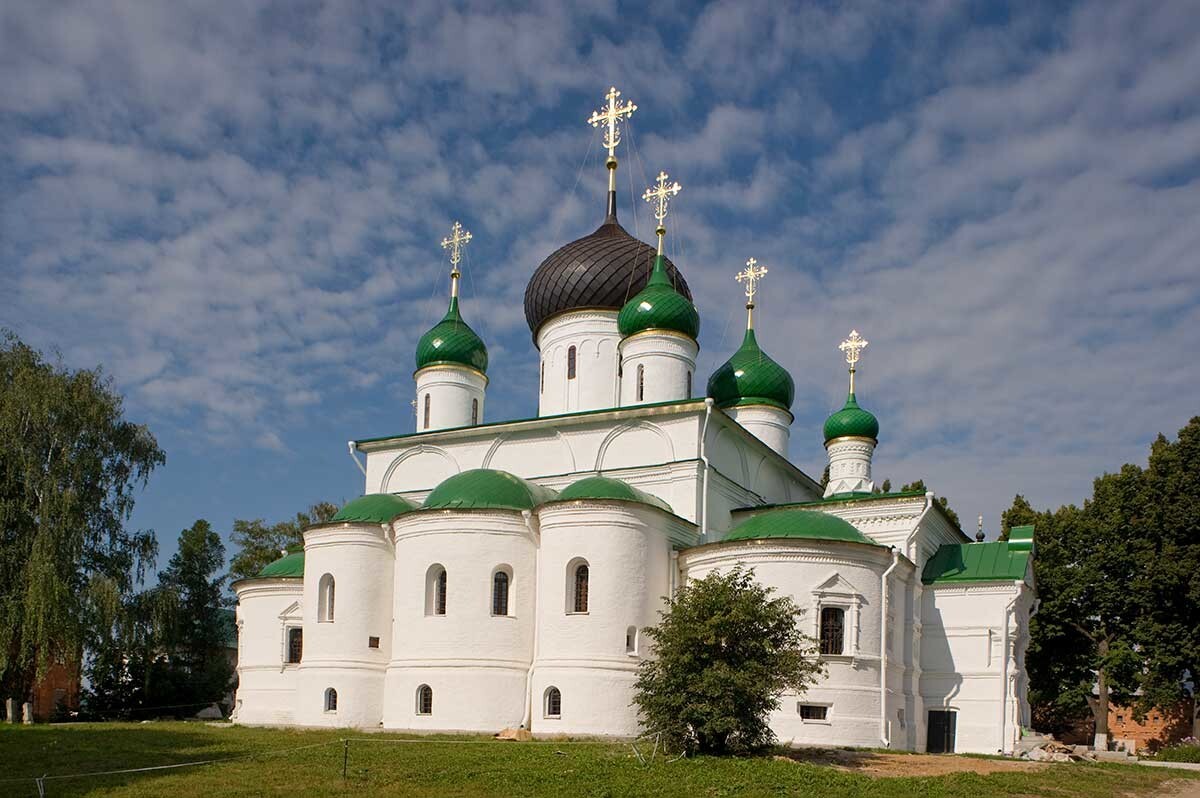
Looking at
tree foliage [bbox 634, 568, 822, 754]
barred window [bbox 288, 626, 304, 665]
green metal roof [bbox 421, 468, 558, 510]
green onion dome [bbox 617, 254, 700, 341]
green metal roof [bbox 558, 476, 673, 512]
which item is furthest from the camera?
green onion dome [bbox 617, 254, 700, 341]

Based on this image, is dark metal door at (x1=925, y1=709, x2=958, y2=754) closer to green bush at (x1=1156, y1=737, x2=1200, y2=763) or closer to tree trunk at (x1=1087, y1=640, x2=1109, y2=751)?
green bush at (x1=1156, y1=737, x2=1200, y2=763)

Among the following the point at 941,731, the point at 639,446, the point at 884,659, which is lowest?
the point at 941,731

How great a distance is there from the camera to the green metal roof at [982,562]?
2411 cm

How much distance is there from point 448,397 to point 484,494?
24.5 feet

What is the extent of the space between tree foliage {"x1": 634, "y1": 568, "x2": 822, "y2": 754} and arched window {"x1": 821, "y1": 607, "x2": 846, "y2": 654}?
4.19 meters

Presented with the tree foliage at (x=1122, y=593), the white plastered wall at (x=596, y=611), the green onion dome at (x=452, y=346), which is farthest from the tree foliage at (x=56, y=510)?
the tree foliage at (x=1122, y=593)

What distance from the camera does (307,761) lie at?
1488 centimetres

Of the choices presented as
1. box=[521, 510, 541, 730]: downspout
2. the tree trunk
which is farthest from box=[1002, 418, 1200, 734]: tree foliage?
box=[521, 510, 541, 730]: downspout

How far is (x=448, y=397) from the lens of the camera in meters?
28.4

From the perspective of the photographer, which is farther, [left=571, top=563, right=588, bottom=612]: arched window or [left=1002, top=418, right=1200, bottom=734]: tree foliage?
[left=1002, top=418, right=1200, bottom=734]: tree foliage

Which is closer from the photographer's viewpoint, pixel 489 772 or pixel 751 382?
pixel 489 772

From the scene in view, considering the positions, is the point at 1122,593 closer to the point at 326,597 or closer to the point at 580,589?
the point at 580,589

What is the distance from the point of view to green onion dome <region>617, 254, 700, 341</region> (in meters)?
25.7

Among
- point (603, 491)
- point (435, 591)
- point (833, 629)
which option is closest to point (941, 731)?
point (833, 629)
